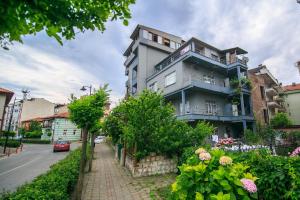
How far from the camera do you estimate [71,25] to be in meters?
2.76

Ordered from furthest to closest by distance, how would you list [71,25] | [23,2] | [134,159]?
[134,159] < [71,25] < [23,2]

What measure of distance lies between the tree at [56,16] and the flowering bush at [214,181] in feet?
9.77

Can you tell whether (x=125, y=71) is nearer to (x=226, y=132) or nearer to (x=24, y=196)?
(x=226, y=132)

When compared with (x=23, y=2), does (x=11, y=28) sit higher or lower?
lower

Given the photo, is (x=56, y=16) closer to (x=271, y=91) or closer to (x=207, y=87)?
(x=207, y=87)

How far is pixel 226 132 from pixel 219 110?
2976 mm

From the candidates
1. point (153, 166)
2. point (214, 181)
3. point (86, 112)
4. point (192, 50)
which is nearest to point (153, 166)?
point (153, 166)

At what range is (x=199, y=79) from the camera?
24156 millimetres

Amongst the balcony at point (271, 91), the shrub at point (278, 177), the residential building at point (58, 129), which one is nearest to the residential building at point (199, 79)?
the balcony at point (271, 91)

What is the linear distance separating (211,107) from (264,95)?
1195cm

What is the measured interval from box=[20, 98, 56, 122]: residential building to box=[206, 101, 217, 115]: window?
64936mm

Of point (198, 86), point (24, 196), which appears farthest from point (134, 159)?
point (198, 86)

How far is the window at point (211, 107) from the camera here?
931 inches

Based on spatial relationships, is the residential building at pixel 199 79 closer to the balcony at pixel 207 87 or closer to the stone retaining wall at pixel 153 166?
the balcony at pixel 207 87
